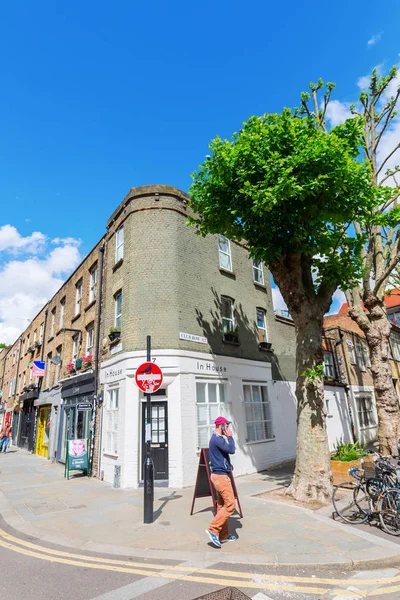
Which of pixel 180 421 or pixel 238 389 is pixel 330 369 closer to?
pixel 238 389

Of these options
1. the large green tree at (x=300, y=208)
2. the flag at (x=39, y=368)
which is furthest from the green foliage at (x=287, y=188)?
the flag at (x=39, y=368)

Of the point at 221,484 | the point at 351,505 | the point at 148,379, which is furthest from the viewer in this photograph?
the point at 148,379

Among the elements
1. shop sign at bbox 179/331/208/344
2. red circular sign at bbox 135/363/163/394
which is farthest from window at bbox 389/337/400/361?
red circular sign at bbox 135/363/163/394

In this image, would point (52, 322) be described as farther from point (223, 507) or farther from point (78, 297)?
point (223, 507)

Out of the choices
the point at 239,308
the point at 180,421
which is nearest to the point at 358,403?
the point at 239,308

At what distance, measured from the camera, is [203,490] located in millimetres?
7512

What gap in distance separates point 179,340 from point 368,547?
7.55 m

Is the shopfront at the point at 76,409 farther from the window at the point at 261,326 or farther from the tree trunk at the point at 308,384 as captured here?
the tree trunk at the point at 308,384

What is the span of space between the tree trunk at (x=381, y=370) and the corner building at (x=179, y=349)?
4472 mm

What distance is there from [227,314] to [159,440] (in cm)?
589

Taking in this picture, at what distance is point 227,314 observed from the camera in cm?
1469

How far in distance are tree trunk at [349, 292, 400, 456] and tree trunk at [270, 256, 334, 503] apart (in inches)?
131

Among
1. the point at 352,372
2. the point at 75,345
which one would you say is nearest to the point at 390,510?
the point at 75,345

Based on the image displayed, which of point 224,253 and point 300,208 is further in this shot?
point 224,253
